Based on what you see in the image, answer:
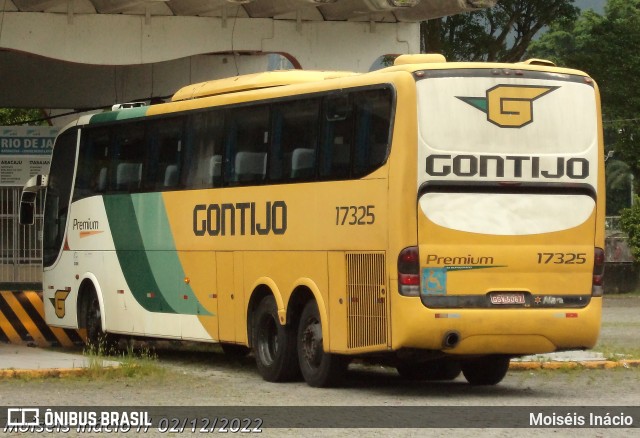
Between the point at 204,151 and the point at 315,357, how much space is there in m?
3.58

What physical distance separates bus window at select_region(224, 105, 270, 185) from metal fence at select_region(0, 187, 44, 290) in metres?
11.2

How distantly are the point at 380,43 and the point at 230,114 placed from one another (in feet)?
27.1

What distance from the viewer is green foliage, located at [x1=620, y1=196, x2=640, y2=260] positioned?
43.3 meters

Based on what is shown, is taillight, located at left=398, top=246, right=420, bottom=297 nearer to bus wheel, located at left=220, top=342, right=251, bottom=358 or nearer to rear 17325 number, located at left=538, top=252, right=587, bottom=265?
rear 17325 number, located at left=538, top=252, right=587, bottom=265

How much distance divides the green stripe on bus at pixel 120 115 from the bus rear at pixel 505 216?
250 inches

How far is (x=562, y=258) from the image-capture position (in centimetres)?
1585

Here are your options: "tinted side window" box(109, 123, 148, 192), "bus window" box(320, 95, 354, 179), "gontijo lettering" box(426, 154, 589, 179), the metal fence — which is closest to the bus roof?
"bus window" box(320, 95, 354, 179)

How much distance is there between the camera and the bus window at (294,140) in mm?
16984

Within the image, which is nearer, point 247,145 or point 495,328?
point 495,328

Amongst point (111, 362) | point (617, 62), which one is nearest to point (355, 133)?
point (111, 362)

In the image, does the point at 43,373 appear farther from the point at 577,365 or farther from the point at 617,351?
the point at 617,351

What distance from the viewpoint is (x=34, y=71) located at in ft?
110

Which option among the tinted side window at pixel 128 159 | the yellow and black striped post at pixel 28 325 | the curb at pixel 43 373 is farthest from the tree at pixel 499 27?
the curb at pixel 43 373

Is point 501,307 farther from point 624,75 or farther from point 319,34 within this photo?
point 624,75
